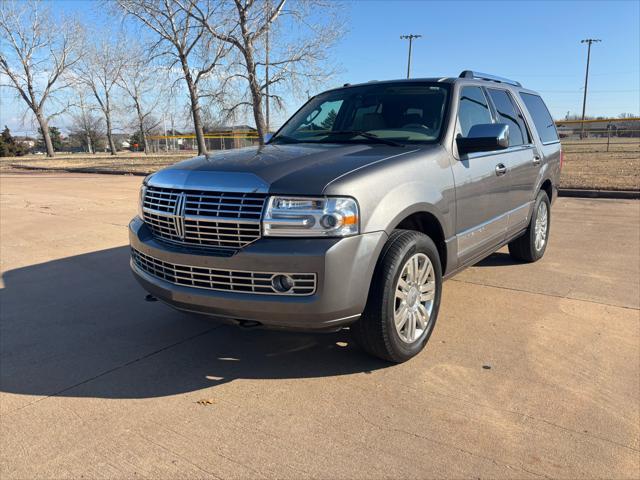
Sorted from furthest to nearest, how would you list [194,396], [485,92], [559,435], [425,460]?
[485,92] → [194,396] → [559,435] → [425,460]

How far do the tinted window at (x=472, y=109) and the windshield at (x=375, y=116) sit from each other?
7.0 inches

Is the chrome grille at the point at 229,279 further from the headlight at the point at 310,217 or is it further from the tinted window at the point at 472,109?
the tinted window at the point at 472,109

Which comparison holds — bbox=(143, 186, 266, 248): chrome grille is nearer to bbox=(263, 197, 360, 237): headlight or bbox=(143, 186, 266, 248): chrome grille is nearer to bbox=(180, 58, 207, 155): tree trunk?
bbox=(263, 197, 360, 237): headlight

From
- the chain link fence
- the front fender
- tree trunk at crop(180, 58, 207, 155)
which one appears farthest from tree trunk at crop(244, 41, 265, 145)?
the front fender

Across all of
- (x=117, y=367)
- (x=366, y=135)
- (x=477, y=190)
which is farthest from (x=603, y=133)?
(x=117, y=367)

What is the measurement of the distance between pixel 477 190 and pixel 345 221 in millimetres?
1726

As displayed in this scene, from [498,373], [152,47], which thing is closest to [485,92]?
[498,373]

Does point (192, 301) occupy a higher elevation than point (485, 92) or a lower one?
lower

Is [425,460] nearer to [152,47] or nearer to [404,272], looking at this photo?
[404,272]

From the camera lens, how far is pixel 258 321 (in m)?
2.95

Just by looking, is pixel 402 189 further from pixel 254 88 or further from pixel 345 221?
pixel 254 88

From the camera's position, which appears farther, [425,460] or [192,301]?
[192,301]

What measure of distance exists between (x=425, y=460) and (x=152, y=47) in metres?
25.9

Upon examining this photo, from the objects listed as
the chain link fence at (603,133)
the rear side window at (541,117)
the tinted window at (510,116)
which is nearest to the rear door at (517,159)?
the tinted window at (510,116)
